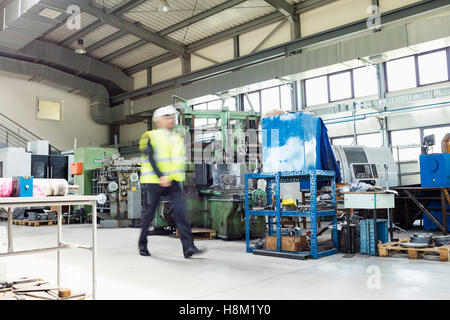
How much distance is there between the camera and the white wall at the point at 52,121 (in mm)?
15547

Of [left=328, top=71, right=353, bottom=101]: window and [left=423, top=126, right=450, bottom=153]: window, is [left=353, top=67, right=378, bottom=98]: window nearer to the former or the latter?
[left=328, top=71, right=353, bottom=101]: window

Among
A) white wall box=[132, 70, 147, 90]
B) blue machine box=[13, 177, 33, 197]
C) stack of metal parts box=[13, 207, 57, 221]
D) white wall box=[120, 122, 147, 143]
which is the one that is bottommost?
Result: stack of metal parts box=[13, 207, 57, 221]

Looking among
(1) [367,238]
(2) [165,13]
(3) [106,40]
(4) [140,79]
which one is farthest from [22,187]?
(4) [140,79]

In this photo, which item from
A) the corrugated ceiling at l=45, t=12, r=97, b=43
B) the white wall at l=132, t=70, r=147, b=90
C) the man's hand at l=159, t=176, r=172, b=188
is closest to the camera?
the man's hand at l=159, t=176, r=172, b=188

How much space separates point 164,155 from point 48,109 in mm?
14412

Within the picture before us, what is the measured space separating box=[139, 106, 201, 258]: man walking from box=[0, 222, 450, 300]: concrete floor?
38 centimetres

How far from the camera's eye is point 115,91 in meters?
17.9

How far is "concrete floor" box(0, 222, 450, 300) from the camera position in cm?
289

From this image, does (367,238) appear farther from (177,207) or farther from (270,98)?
(270,98)

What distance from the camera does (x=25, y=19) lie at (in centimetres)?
1014

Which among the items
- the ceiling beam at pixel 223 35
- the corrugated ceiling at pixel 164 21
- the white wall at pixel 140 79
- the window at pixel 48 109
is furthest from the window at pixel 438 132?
the window at pixel 48 109

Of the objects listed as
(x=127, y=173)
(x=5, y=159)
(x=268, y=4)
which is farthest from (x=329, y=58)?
(x=5, y=159)

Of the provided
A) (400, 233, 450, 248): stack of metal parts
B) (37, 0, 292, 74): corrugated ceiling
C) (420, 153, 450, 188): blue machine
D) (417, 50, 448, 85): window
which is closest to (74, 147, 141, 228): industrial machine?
(37, 0, 292, 74): corrugated ceiling

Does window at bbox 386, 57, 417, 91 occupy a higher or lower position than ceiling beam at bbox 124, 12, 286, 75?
lower
